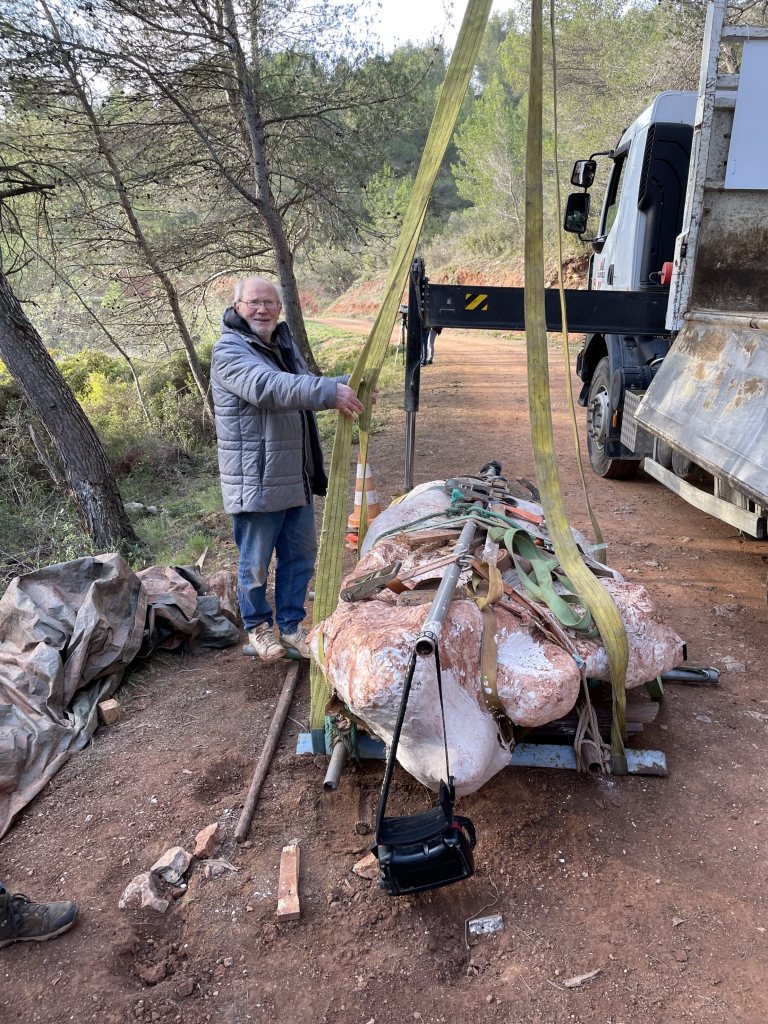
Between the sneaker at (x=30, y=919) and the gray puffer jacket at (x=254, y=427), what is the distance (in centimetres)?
183

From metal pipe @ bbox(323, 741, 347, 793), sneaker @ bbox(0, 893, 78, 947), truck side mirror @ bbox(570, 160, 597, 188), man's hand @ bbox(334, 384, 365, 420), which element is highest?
truck side mirror @ bbox(570, 160, 597, 188)

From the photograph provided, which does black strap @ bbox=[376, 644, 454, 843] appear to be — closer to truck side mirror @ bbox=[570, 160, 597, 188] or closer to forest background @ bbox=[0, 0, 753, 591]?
forest background @ bbox=[0, 0, 753, 591]

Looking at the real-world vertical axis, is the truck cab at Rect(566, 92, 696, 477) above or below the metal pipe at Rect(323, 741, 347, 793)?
above

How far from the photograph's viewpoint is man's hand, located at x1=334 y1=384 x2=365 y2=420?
2697 millimetres

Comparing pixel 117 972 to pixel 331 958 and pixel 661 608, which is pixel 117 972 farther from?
pixel 661 608

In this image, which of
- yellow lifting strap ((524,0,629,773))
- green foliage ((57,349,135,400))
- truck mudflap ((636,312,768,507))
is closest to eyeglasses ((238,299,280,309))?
yellow lifting strap ((524,0,629,773))

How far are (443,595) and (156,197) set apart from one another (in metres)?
10.8

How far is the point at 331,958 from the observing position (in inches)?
81.7

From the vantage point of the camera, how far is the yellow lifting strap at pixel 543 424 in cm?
216

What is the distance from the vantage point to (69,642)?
11.2 ft

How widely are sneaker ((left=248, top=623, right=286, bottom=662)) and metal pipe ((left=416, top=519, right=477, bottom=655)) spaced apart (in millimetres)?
1408

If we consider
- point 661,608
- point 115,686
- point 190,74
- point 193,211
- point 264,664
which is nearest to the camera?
point 115,686

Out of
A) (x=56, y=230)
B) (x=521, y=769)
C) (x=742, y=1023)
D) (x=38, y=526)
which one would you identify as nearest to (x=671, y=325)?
(x=521, y=769)

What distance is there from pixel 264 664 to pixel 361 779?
3.85 feet
